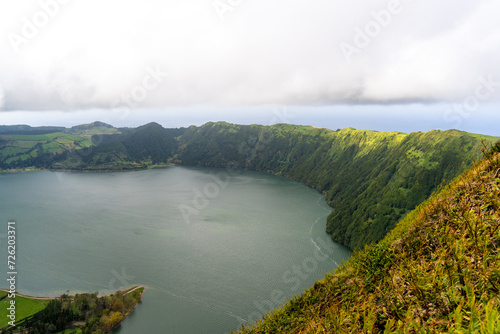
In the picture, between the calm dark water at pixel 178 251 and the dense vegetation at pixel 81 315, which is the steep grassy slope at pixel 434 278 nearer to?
the calm dark water at pixel 178 251

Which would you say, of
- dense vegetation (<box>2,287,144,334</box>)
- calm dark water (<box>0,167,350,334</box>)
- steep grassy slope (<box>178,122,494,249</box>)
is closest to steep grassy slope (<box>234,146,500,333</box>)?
calm dark water (<box>0,167,350,334</box>)

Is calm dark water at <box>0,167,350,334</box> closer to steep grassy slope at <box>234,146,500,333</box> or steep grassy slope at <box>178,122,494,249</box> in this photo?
steep grassy slope at <box>178,122,494,249</box>

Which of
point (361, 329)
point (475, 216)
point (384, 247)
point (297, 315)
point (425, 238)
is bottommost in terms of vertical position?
point (297, 315)

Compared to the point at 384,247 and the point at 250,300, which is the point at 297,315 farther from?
the point at 250,300

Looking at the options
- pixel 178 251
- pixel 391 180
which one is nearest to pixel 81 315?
pixel 178 251

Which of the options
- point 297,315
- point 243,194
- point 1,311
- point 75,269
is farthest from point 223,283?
point 243,194

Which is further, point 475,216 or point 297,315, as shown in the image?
point 297,315
